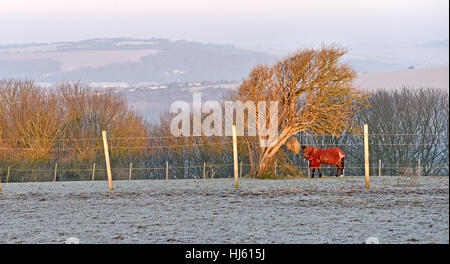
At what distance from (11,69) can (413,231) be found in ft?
344

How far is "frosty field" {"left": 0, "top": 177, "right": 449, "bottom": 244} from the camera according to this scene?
10.6 meters

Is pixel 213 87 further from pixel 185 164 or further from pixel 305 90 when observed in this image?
pixel 305 90

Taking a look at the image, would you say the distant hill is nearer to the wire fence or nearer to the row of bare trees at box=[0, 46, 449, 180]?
the row of bare trees at box=[0, 46, 449, 180]

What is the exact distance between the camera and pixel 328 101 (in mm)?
24641

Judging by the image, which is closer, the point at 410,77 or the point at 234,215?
the point at 234,215

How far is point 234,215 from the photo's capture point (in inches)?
511

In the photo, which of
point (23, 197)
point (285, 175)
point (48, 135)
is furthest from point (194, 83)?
point (23, 197)

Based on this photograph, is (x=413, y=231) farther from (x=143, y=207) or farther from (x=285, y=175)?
(x=285, y=175)

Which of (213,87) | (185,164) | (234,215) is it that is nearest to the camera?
(234,215)

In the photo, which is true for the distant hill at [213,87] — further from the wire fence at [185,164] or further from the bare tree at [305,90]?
the bare tree at [305,90]

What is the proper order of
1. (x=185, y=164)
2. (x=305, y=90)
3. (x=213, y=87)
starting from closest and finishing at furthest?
1. (x=305, y=90)
2. (x=185, y=164)
3. (x=213, y=87)

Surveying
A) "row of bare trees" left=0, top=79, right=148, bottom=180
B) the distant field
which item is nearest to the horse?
"row of bare trees" left=0, top=79, right=148, bottom=180

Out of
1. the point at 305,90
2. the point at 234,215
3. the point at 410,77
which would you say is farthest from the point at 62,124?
the point at 410,77

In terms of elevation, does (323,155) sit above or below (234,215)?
above
